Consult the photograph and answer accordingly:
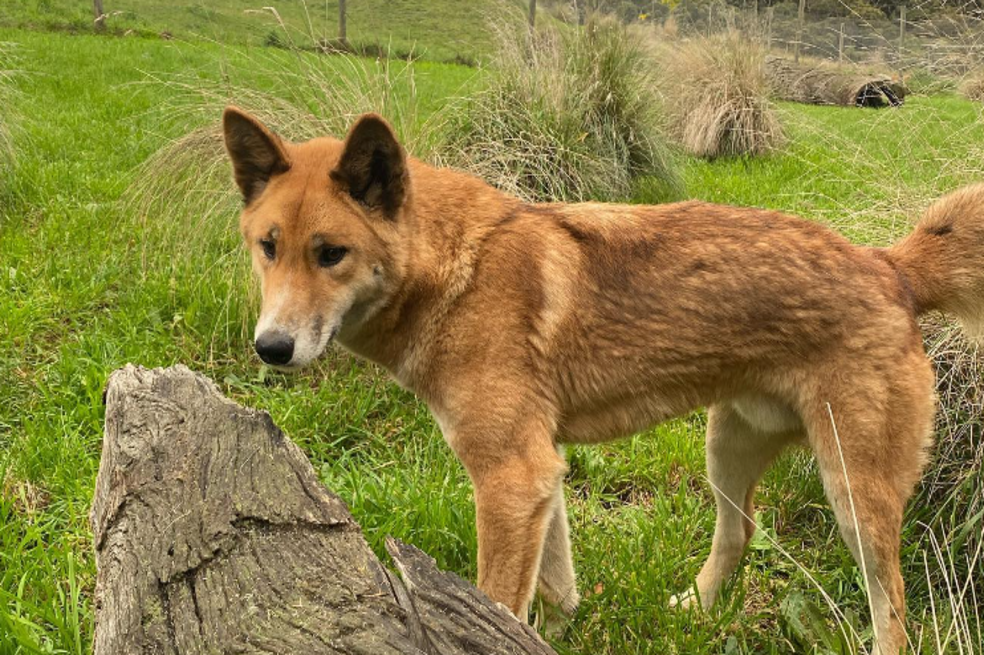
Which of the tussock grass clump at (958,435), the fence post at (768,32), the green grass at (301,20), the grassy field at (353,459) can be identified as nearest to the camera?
the grassy field at (353,459)

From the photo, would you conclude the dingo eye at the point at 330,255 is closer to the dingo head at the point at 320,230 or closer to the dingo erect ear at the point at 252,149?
the dingo head at the point at 320,230

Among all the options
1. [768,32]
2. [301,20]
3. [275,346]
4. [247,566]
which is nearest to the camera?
[247,566]

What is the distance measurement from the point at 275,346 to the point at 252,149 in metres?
0.80

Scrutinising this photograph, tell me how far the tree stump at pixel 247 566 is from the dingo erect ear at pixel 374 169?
91 centimetres

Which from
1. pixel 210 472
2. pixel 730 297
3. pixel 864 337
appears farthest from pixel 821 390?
pixel 210 472

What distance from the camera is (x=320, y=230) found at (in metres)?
2.61

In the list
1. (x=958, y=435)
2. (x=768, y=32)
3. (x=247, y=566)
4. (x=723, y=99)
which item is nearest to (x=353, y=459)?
(x=247, y=566)

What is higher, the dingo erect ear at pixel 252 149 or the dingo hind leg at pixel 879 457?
the dingo erect ear at pixel 252 149

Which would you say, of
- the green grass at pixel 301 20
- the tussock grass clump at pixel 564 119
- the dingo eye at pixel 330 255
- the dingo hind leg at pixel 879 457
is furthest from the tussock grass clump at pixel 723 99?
the dingo eye at pixel 330 255

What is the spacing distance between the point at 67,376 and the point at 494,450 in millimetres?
2734

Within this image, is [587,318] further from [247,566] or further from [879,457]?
[247,566]

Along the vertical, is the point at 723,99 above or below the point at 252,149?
below

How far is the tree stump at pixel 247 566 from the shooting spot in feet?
5.18

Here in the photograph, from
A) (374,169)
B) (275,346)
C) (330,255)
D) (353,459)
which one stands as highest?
(374,169)
